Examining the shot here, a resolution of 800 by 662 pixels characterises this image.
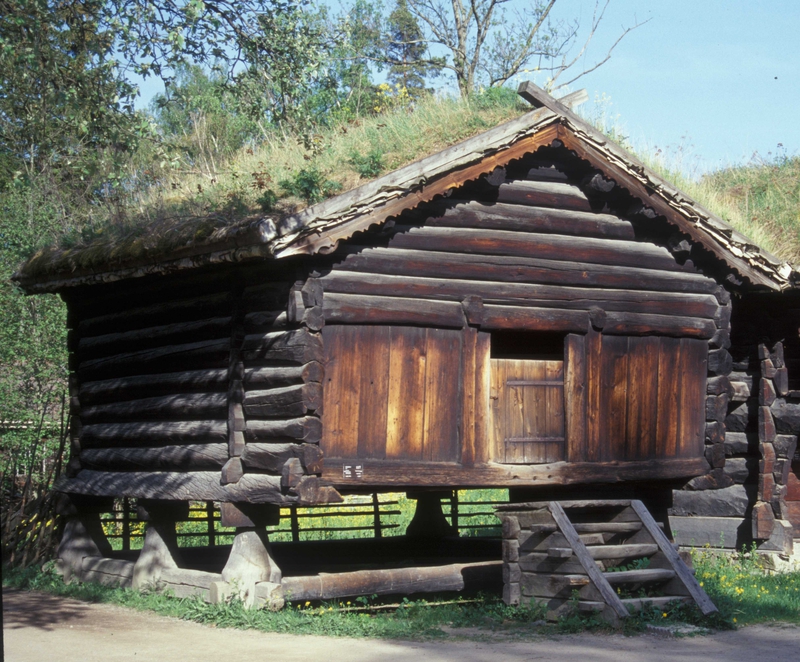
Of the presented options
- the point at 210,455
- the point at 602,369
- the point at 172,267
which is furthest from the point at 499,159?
the point at 210,455

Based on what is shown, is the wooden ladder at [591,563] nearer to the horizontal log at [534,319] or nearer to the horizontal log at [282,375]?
the horizontal log at [534,319]

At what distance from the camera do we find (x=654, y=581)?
970cm

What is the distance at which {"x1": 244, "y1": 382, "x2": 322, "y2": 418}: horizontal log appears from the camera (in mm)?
9281

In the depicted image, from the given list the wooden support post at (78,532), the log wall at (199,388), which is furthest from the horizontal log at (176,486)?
the wooden support post at (78,532)

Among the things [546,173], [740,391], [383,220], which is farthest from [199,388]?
[740,391]

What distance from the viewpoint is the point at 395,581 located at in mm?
10469

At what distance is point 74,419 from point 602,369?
663 centimetres

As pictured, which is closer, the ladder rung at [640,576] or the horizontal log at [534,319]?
the ladder rung at [640,576]

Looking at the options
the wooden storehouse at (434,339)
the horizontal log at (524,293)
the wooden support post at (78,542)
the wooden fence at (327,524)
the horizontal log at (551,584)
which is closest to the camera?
the horizontal log at (551,584)

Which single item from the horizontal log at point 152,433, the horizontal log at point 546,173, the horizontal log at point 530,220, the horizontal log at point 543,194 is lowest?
the horizontal log at point 152,433

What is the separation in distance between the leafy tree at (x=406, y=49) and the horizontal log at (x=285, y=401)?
60.6 feet

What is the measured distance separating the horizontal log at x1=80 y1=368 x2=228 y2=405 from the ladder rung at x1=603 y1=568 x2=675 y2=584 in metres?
4.16

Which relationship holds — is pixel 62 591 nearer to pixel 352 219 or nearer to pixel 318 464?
pixel 318 464

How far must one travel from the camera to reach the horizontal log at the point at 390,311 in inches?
378
